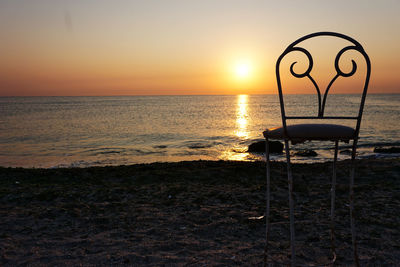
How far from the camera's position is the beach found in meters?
3.02

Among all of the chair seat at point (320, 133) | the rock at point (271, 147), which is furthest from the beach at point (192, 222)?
the rock at point (271, 147)

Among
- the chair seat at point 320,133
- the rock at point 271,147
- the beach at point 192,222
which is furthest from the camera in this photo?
the rock at point 271,147

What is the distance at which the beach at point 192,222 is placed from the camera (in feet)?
9.90

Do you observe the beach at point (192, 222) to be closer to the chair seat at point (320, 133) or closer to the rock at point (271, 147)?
the chair seat at point (320, 133)

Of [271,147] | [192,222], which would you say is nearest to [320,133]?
[192,222]

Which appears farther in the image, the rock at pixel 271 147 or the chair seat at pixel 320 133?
the rock at pixel 271 147

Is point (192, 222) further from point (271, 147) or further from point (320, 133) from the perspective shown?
point (271, 147)

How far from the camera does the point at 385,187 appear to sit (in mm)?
5512

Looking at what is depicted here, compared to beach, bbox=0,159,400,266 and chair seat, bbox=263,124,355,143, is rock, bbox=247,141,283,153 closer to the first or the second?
beach, bbox=0,159,400,266

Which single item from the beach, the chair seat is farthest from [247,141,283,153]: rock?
the chair seat

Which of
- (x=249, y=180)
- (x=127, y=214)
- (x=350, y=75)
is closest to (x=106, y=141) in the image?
(x=249, y=180)

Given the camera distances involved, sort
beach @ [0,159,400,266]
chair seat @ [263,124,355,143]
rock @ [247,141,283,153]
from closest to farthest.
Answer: chair seat @ [263,124,355,143]
beach @ [0,159,400,266]
rock @ [247,141,283,153]

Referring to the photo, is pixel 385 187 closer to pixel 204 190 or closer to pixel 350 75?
pixel 204 190

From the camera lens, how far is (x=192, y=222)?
397 cm
